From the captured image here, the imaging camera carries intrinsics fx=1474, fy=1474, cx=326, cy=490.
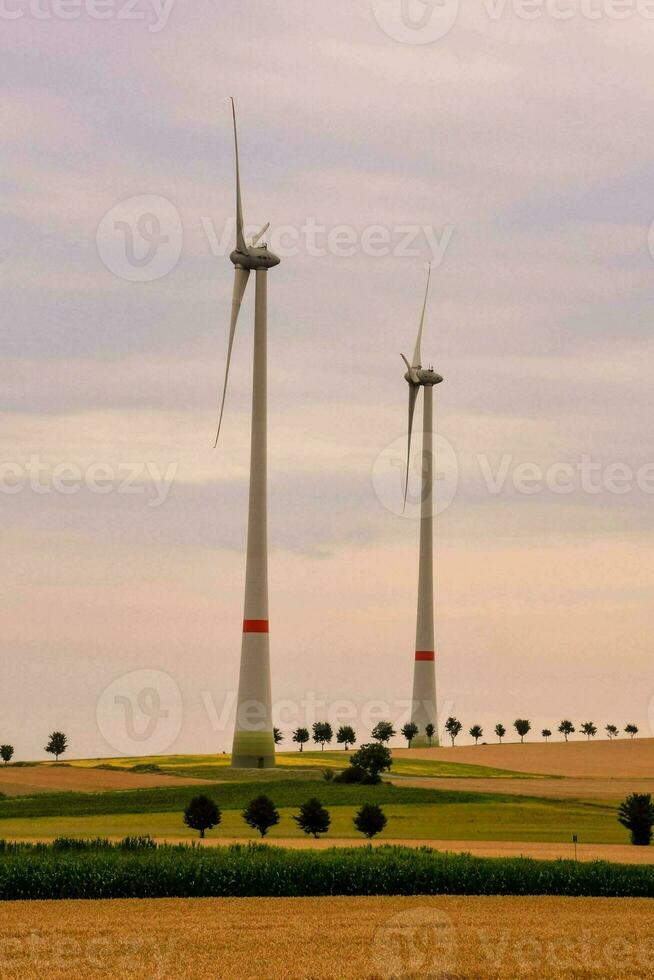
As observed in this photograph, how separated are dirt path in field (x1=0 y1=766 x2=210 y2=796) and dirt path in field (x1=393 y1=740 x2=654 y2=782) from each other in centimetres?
3622

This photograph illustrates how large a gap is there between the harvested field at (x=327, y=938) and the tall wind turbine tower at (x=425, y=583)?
117877 mm

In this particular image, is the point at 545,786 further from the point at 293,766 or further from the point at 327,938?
the point at 327,938

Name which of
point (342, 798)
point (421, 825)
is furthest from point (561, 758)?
point (421, 825)

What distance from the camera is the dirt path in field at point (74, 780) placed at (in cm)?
12550

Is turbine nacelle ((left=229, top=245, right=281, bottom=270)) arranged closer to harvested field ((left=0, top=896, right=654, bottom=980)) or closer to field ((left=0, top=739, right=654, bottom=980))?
field ((left=0, top=739, right=654, bottom=980))

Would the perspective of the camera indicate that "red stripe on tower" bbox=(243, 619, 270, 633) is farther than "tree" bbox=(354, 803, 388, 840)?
Yes

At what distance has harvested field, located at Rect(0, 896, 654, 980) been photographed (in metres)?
42.3

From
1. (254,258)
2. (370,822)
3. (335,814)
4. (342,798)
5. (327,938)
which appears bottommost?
(327,938)

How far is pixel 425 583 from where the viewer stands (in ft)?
585

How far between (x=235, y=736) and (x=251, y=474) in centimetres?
2439

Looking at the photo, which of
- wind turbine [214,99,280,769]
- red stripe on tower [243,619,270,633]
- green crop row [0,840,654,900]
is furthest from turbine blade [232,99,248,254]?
green crop row [0,840,654,900]

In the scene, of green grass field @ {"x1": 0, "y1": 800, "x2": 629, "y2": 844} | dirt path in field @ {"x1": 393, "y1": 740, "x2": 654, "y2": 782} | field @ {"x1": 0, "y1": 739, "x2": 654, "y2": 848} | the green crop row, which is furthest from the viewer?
dirt path in field @ {"x1": 393, "y1": 740, "x2": 654, "y2": 782}

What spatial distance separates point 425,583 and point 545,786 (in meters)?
50.4

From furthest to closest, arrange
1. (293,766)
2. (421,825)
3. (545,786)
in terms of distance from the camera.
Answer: (293,766)
(545,786)
(421,825)
